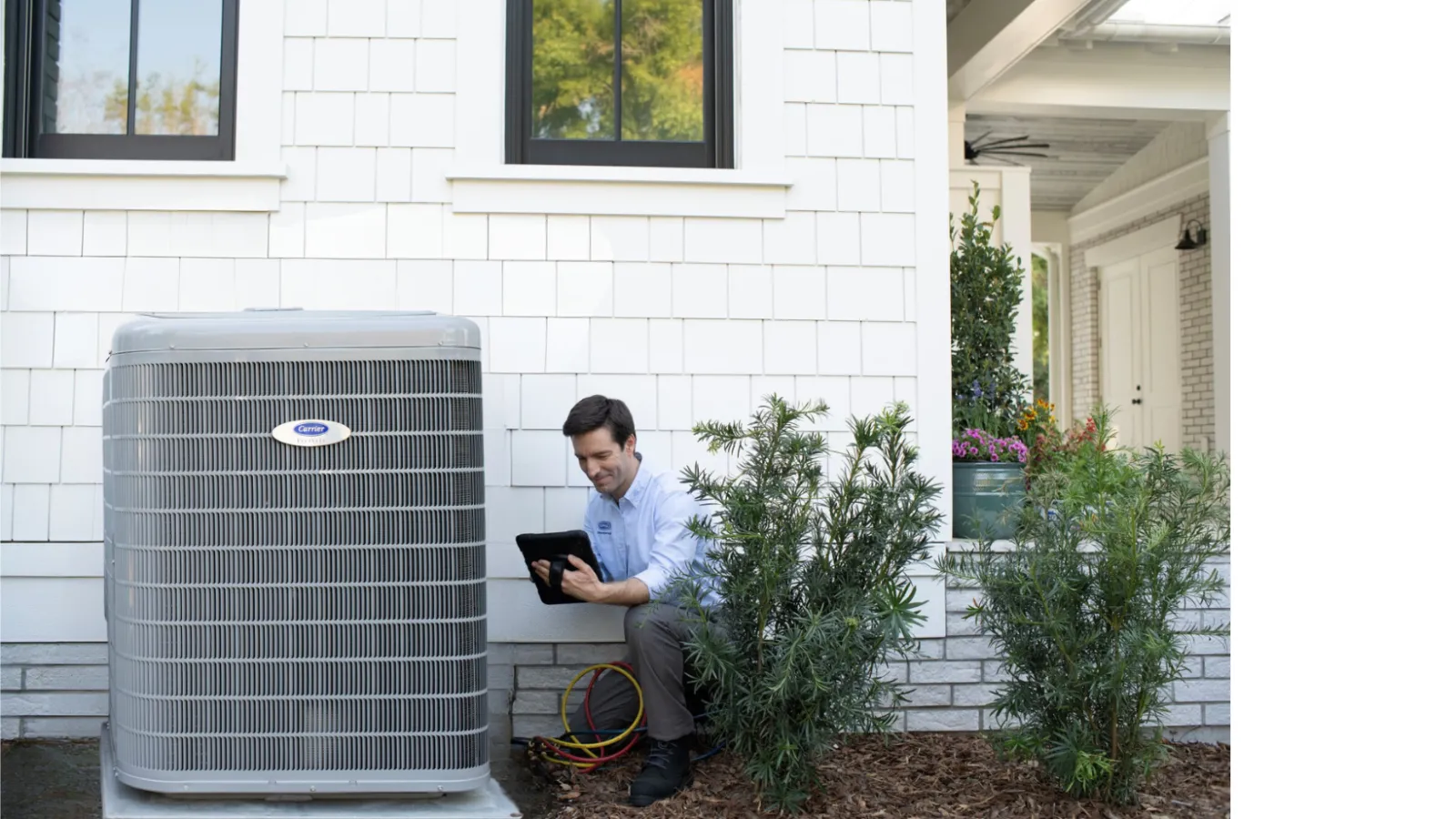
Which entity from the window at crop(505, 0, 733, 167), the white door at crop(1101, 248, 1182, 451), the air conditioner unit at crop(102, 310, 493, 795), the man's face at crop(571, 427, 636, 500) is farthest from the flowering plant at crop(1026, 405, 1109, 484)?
the white door at crop(1101, 248, 1182, 451)

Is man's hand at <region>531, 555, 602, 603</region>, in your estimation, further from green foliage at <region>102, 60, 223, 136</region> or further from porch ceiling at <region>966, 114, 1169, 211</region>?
porch ceiling at <region>966, 114, 1169, 211</region>

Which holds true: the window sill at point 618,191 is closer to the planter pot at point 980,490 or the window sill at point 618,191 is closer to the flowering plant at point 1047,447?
the planter pot at point 980,490

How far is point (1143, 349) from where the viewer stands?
8297 mm

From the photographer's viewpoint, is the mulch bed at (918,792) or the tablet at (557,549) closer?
the mulch bed at (918,792)

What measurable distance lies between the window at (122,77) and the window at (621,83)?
847 mm

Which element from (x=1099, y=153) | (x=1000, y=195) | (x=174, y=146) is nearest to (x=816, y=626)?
(x=174, y=146)

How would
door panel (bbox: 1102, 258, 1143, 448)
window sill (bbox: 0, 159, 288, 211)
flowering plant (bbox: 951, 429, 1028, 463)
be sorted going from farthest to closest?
door panel (bbox: 1102, 258, 1143, 448)
flowering plant (bbox: 951, 429, 1028, 463)
window sill (bbox: 0, 159, 288, 211)

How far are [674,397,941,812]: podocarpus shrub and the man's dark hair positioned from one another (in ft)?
1.17

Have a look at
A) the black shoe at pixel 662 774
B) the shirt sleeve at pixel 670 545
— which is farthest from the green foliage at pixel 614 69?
the black shoe at pixel 662 774

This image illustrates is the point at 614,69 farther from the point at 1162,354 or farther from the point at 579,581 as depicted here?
the point at 1162,354

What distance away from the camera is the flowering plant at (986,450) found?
3.71 m

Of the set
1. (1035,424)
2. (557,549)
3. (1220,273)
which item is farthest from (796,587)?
(1220,273)

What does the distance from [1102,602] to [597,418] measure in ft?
4.19

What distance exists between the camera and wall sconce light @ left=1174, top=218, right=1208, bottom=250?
7352 millimetres
